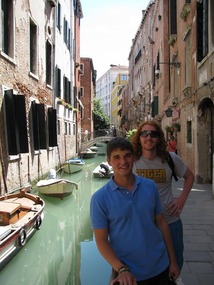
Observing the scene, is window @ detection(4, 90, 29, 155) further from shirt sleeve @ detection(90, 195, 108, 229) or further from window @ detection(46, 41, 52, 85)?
shirt sleeve @ detection(90, 195, 108, 229)

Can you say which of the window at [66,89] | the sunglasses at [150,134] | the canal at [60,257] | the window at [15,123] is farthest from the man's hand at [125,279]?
the window at [66,89]

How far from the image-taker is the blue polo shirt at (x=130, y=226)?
177 centimetres

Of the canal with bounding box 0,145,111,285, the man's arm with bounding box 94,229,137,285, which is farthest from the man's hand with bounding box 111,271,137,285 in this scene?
the canal with bounding box 0,145,111,285

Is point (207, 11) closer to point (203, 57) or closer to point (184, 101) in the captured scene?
point (203, 57)

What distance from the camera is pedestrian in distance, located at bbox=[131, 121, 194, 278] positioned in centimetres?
249

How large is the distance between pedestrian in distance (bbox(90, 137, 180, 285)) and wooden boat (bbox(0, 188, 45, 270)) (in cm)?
354

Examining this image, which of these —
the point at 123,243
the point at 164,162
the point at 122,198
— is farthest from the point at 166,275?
the point at 164,162

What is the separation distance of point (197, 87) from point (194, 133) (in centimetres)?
136

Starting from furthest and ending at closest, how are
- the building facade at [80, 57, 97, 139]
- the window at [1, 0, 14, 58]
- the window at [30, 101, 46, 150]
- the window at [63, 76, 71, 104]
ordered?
the building facade at [80, 57, 97, 139] < the window at [63, 76, 71, 104] < the window at [30, 101, 46, 150] < the window at [1, 0, 14, 58]

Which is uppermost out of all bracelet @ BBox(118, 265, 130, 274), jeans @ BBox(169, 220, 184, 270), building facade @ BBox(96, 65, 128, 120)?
building facade @ BBox(96, 65, 128, 120)

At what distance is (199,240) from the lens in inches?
191

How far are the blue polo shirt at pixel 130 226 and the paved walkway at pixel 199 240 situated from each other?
6.21 ft

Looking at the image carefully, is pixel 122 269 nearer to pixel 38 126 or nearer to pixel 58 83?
pixel 38 126

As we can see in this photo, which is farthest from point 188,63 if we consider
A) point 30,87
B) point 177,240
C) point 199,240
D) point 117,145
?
point 117,145
